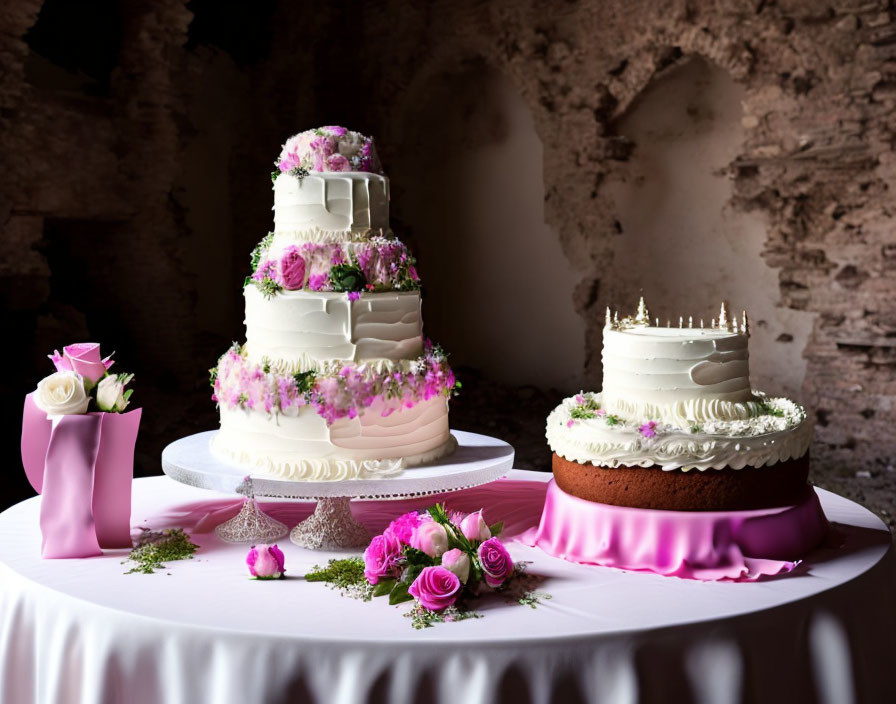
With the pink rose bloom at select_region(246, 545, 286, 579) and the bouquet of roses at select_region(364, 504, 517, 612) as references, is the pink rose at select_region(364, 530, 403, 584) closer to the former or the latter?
the bouquet of roses at select_region(364, 504, 517, 612)

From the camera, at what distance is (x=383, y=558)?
9.07 feet

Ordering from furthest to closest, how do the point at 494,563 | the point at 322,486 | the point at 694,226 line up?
the point at 694,226 < the point at 322,486 < the point at 494,563

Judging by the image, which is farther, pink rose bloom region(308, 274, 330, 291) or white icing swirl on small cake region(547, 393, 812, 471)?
pink rose bloom region(308, 274, 330, 291)

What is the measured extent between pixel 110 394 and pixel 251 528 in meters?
0.67

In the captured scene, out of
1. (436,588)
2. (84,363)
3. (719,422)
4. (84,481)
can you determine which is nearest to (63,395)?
(84,363)

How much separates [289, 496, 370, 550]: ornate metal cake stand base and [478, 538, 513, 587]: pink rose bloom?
27.0 inches

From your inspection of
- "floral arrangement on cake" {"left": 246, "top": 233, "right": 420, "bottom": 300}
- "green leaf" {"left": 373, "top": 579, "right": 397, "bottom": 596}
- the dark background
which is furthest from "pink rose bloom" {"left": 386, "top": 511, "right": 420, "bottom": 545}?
the dark background

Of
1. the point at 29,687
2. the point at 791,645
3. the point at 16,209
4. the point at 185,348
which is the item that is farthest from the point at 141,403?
the point at 791,645

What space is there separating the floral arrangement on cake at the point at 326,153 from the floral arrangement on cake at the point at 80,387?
3.22 ft

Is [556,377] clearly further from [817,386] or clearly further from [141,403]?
[141,403]

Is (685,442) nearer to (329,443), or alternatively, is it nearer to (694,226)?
(329,443)

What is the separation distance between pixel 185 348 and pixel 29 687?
291 inches

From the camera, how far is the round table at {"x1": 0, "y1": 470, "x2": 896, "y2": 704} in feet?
7.71

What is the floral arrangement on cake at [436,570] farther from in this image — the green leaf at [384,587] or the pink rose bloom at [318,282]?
the pink rose bloom at [318,282]
